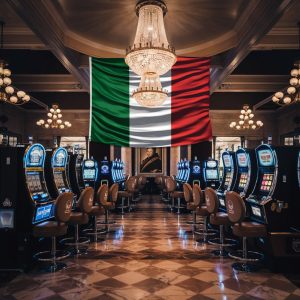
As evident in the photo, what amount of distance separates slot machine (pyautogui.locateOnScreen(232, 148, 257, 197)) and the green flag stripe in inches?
116

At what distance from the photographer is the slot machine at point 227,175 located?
633 cm

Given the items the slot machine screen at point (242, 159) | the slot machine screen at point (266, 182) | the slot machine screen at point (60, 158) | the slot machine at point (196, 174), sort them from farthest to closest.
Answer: the slot machine at point (196, 174), the slot machine screen at point (242, 159), the slot machine screen at point (60, 158), the slot machine screen at point (266, 182)

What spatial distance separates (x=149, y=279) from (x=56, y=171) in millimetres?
2691

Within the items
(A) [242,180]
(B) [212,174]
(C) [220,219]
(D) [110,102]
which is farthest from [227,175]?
(D) [110,102]

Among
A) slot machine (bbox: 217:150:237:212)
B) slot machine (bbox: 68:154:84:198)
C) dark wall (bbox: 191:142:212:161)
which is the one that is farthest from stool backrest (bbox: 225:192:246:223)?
Result: dark wall (bbox: 191:142:212:161)

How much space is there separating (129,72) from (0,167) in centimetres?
220

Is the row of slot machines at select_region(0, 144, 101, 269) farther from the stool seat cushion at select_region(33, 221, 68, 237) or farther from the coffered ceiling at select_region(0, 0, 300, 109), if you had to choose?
the coffered ceiling at select_region(0, 0, 300, 109)

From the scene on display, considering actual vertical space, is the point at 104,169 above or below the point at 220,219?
above

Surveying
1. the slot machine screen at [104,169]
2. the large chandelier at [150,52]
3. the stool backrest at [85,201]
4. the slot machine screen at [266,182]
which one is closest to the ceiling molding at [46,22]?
the large chandelier at [150,52]

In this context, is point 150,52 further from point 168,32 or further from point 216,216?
point 168,32

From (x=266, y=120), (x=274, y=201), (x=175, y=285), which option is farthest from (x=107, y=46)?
(x=266, y=120)

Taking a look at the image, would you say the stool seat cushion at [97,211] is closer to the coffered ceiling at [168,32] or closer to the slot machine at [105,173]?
the coffered ceiling at [168,32]

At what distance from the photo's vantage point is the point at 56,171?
19.2 ft

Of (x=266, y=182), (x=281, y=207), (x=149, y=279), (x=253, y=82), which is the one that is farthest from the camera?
(x=253, y=82)
